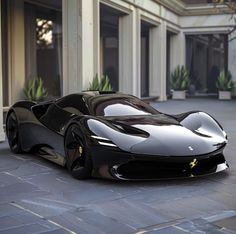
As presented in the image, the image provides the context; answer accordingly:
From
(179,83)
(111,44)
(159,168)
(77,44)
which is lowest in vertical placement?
(159,168)

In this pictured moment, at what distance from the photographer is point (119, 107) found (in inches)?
277

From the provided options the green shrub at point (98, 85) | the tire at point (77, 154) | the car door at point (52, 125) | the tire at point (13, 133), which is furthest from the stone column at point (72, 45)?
the tire at point (77, 154)

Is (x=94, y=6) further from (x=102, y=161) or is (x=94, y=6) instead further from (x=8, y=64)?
(x=102, y=161)

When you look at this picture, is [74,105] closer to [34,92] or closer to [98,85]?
[98,85]

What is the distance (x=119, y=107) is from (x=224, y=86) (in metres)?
19.5

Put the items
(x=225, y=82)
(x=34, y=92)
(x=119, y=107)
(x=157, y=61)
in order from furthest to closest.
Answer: (x=225, y=82)
(x=157, y=61)
(x=34, y=92)
(x=119, y=107)

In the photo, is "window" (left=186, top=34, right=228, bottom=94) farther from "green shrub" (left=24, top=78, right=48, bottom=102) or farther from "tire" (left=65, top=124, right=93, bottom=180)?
"tire" (left=65, top=124, right=93, bottom=180)

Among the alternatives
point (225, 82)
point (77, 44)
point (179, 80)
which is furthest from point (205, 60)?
point (77, 44)

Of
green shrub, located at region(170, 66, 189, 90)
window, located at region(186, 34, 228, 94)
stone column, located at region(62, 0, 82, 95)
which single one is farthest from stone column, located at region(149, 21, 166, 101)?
stone column, located at region(62, 0, 82, 95)

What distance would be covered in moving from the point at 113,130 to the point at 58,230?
6.78 feet

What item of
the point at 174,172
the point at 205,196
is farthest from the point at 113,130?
the point at 205,196

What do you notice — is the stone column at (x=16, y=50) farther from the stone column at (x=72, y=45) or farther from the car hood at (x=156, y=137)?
the car hood at (x=156, y=137)

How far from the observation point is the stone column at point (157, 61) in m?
22.6

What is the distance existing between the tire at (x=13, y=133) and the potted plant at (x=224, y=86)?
1881cm
